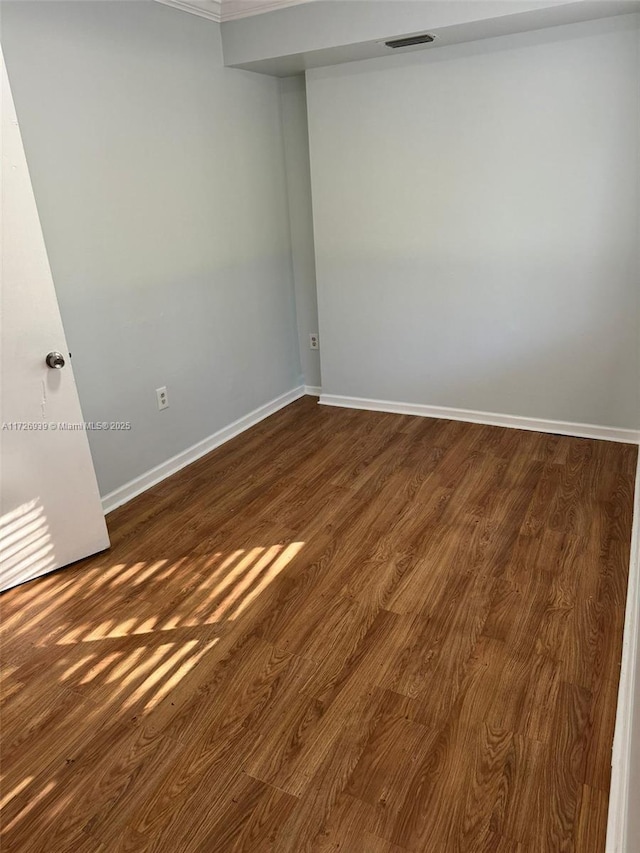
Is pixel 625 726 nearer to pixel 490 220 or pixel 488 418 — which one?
pixel 488 418

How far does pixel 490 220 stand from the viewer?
3.34 metres

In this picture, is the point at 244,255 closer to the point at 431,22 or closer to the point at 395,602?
the point at 431,22

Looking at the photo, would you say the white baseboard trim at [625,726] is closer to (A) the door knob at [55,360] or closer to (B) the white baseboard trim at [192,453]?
(A) the door knob at [55,360]

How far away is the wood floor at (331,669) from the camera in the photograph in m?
1.45

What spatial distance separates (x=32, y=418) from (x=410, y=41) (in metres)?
2.55

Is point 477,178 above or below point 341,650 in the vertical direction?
above

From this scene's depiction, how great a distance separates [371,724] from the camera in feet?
5.53

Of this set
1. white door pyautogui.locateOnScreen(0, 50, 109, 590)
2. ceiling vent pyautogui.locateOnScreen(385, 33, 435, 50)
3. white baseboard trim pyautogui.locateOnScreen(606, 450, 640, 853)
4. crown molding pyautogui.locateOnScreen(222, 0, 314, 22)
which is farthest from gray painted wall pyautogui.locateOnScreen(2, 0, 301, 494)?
white baseboard trim pyautogui.locateOnScreen(606, 450, 640, 853)


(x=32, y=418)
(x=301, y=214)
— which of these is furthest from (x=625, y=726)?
(x=301, y=214)

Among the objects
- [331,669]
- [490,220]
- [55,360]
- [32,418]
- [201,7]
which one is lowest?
[331,669]

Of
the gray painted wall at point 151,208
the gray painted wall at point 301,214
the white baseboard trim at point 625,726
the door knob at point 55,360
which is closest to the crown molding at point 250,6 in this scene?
the gray painted wall at point 151,208

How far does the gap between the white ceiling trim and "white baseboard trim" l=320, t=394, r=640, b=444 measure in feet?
7.24

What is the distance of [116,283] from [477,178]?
1.97 metres

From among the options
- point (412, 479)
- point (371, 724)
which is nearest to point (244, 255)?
point (412, 479)
